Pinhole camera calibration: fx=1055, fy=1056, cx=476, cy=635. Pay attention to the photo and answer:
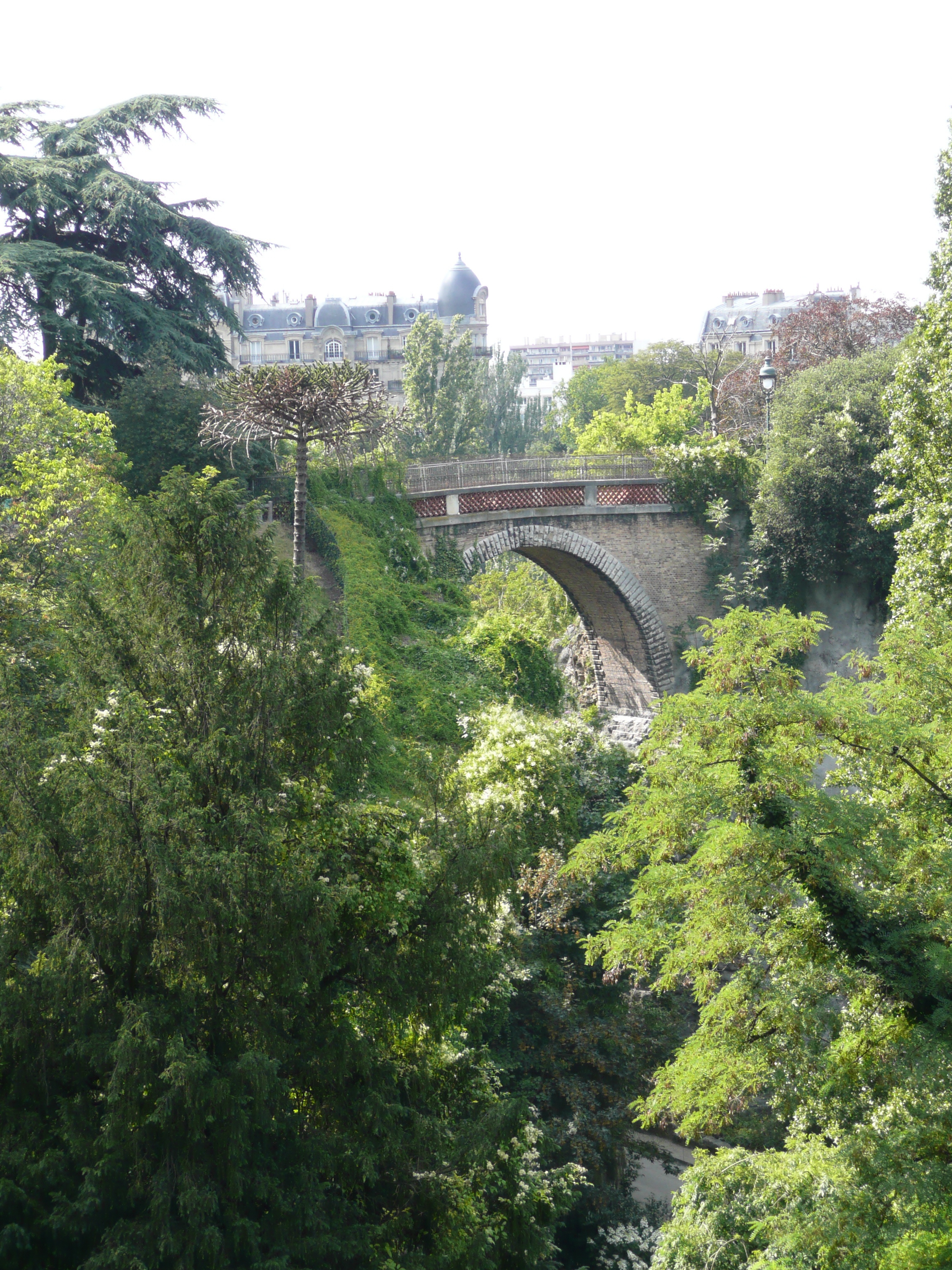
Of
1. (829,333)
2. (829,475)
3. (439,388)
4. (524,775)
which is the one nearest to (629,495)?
(829,475)

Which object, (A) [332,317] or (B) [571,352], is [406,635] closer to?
(A) [332,317]

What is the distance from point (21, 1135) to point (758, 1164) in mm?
5699

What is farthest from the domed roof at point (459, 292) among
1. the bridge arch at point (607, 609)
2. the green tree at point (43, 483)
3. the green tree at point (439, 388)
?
the green tree at point (43, 483)

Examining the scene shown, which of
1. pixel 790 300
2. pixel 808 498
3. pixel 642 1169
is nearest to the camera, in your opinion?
pixel 642 1169

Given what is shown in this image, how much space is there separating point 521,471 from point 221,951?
65.8 feet

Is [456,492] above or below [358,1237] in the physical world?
above

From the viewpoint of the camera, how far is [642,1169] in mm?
16859

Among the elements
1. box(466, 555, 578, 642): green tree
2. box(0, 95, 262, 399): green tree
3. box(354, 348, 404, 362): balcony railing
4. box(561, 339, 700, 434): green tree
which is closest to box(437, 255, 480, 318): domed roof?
box(354, 348, 404, 362): balcony railing

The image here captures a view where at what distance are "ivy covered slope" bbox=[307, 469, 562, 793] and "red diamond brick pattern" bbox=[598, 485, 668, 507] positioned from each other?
5.70 m

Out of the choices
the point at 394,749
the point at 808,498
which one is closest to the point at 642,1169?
the point at 394,749

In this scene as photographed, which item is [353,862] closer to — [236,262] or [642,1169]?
[642,1169]

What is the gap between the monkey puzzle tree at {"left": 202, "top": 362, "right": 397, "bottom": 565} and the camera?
15680 millimetres

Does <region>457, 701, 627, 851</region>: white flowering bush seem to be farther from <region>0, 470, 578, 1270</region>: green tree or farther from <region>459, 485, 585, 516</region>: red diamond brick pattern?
<region>459, 485, 585, 516</region>: red diamond brick pattern

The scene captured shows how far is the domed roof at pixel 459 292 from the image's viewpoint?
238 ft
